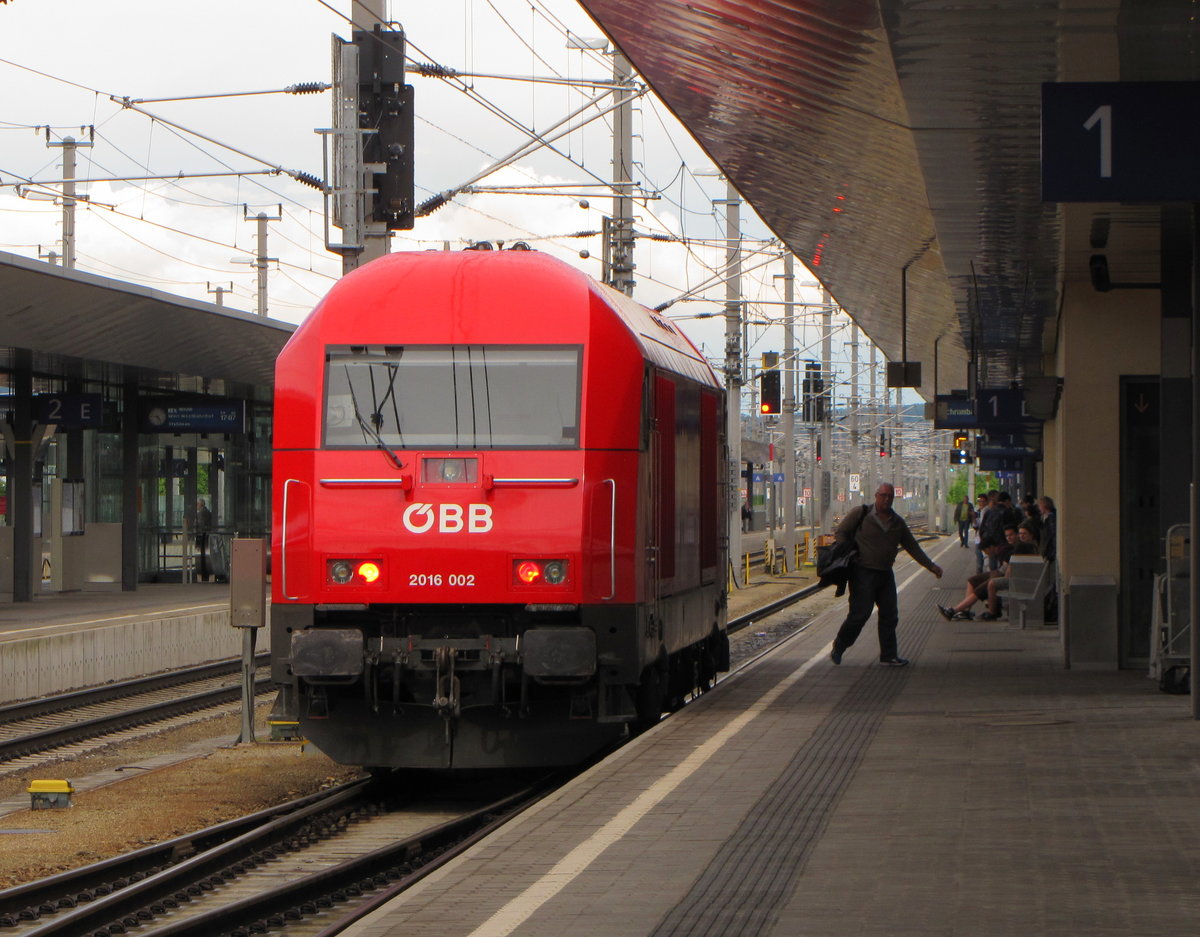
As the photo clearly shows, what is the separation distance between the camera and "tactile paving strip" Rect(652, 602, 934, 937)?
6270 millimetres

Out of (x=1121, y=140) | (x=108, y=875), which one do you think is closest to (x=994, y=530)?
(x=1121, y=140)

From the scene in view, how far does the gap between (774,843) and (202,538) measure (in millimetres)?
31330

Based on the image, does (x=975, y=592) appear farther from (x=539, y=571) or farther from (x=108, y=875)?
(x=108, y=875)

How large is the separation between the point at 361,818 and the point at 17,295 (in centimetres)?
1445

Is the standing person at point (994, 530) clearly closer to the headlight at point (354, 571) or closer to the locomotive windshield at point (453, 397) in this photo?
the locomotive windshield at point (453, 397)

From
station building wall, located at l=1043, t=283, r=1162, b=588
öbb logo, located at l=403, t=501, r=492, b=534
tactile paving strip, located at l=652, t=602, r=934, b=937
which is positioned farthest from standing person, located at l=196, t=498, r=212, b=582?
öbb logo, located at l=403, t=501, r=492, b=534

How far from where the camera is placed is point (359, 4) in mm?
14148

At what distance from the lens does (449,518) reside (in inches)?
438

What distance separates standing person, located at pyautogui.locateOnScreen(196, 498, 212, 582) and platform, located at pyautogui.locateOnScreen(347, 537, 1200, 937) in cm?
2565

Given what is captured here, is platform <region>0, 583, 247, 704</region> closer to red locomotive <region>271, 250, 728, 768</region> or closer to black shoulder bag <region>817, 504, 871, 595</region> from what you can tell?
black shoulder bag <region>817, 504, 871, 595</region>

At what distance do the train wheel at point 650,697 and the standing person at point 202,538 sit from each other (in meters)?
25.9

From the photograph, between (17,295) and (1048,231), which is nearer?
(1048,231)

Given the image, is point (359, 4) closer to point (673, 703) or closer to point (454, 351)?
point (454, 351)

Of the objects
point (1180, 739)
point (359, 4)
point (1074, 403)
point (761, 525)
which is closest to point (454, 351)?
point (359, 4)
